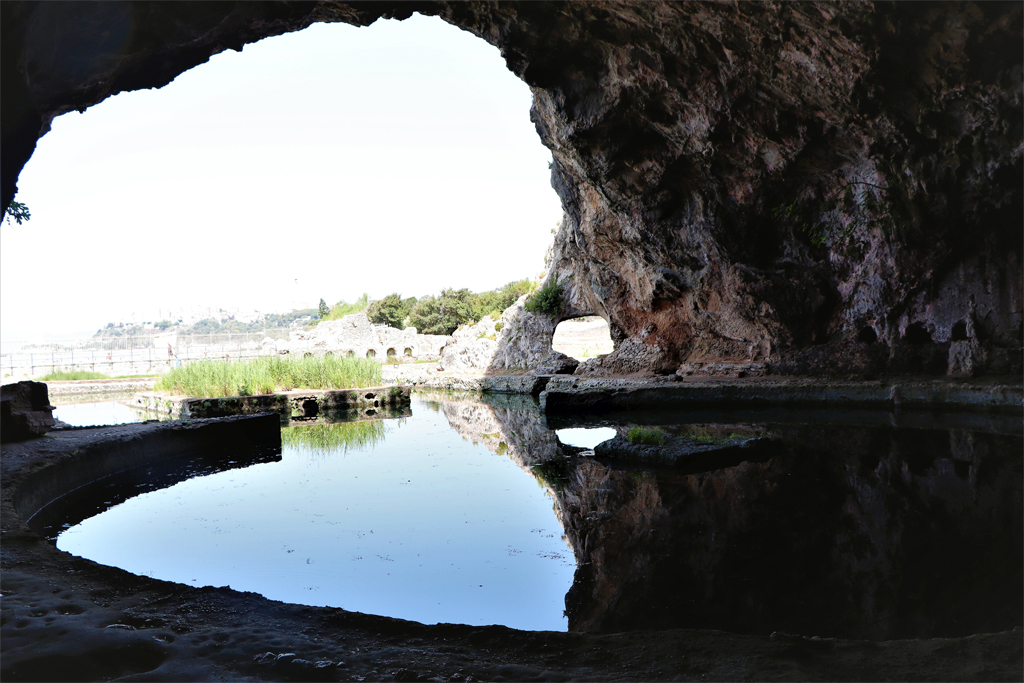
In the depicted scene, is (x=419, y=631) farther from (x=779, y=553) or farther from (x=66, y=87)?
(x=66, y=87)

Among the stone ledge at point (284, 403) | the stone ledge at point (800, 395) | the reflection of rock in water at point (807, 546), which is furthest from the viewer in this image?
the stone ledge at point (284, 403)

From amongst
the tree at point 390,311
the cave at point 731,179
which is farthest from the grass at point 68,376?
the tree at point 390,311

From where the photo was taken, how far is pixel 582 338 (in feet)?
124

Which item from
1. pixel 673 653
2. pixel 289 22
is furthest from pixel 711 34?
pixel 673 653

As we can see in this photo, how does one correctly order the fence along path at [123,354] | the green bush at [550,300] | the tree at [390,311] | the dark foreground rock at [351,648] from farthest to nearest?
the tree at [390,311] < the fence along path at [123,354] < the green bush at [550,300] < the dark foreground rock at [351,648]

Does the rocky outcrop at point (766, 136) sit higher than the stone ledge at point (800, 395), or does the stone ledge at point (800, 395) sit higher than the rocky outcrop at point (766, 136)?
the rocky outcrop at point (766, 136)

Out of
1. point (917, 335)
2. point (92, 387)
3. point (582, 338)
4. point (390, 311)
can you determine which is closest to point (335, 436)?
point (917, 335)

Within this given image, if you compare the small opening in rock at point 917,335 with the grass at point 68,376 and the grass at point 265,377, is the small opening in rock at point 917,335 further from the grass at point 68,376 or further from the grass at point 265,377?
the grass at point 68,376

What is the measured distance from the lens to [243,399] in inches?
560

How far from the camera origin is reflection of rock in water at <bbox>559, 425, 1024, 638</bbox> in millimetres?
3342

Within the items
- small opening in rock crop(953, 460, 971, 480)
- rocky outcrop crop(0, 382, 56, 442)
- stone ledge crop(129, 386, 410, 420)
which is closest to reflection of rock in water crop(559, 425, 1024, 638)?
small opening in rock crop(953, 460, 971, 480)

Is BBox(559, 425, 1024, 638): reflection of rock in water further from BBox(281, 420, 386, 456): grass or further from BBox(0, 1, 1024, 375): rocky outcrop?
BBox(0, 1, 1024, 375): rocky outcrop

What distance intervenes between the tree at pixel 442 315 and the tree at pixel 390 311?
1022 mm

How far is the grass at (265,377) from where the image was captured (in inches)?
627
